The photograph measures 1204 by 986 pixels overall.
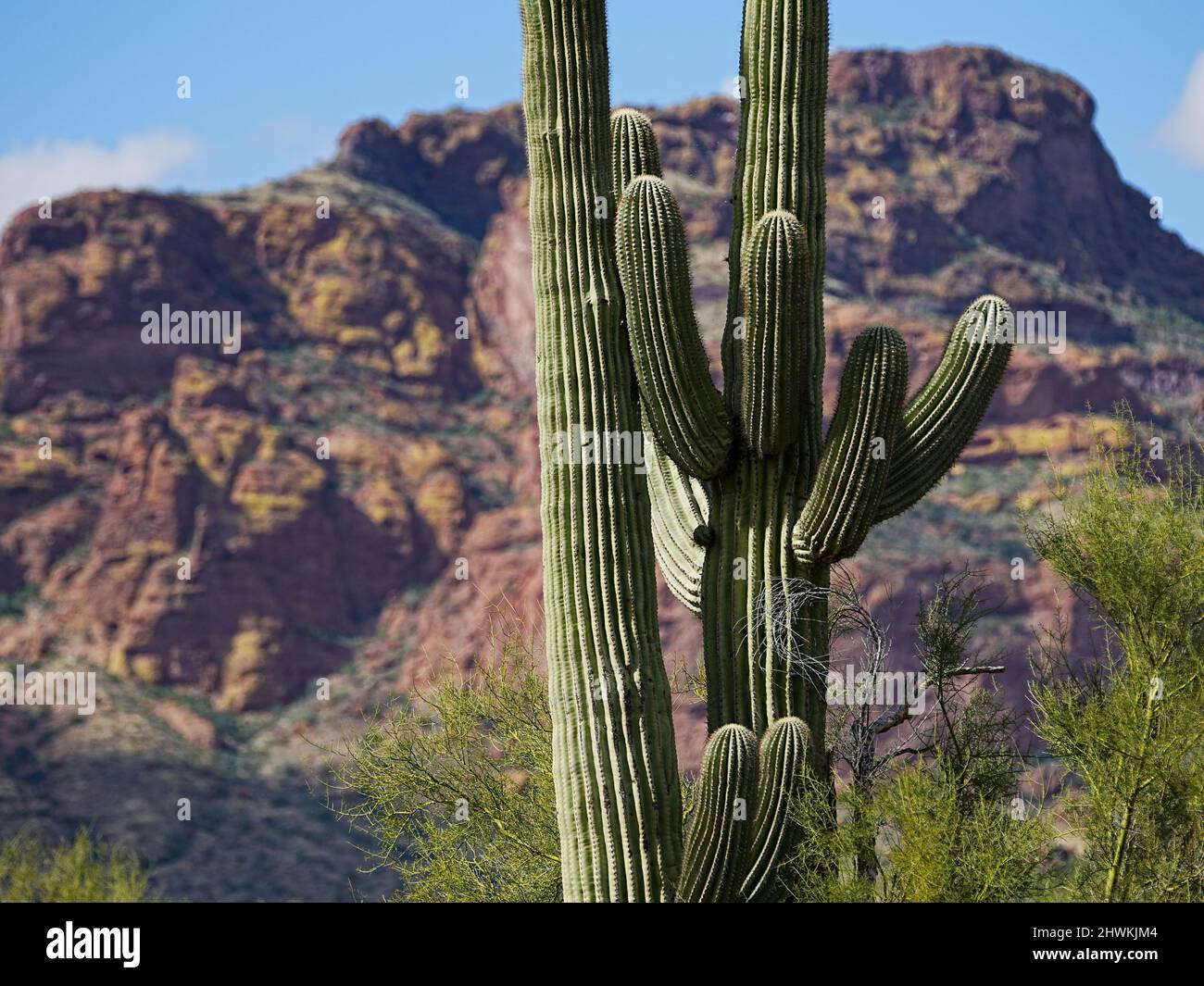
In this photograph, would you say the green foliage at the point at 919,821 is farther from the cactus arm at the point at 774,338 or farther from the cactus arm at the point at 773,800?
the cactus arm at the point at 774,338

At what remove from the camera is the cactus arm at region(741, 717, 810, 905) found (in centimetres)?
963

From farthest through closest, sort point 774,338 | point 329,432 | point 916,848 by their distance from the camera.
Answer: point 329,432, point 916,848, point 774,338

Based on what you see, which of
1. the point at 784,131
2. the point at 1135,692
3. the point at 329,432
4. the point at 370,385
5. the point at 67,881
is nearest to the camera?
the point at 784,131

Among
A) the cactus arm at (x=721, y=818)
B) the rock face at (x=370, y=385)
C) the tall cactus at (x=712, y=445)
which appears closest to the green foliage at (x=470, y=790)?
the tall cactus at (x=712, y=445)

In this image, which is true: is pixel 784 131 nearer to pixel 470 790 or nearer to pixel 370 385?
pixel 470 790

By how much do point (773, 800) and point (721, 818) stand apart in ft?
1.24

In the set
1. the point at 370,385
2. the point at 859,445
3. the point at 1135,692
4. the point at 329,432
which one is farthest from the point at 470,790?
the point at 370,385

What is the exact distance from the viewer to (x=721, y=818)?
9.44 meters

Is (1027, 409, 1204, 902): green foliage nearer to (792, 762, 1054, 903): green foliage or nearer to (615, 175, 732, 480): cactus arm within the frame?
(792, 762, 1054, 903): green foliage

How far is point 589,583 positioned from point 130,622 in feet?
210

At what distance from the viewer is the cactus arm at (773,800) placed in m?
9.63

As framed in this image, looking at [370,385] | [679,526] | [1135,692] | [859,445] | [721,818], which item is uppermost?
[370,385]
